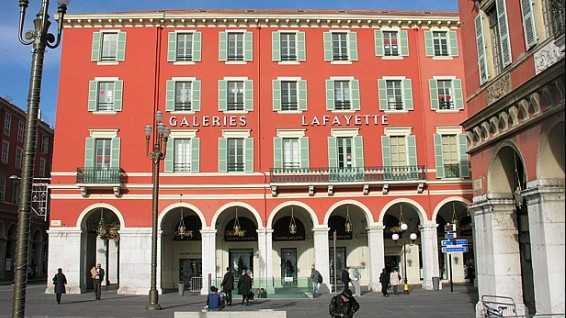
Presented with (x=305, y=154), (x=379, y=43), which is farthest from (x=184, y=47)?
(x=379, y=43)

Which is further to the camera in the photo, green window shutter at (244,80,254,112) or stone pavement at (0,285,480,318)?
green window shutter at (244,80,254,112)

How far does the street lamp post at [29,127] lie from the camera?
8297 mm

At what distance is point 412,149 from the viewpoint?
32.4 metres

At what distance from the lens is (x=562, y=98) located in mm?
11000

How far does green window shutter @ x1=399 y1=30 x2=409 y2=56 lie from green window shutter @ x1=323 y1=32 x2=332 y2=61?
4282 millimetres

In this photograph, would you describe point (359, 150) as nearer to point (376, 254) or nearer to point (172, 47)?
point (376, 254)

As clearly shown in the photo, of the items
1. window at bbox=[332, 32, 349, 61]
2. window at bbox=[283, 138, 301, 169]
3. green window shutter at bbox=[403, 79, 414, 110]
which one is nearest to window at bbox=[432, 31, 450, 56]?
green window shutter at bbox=[403, 79, 414, 110]

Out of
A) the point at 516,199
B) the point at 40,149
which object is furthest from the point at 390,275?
the point at 40,149

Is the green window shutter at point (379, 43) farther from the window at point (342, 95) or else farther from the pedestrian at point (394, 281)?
the pedestrian at point (394, 281)

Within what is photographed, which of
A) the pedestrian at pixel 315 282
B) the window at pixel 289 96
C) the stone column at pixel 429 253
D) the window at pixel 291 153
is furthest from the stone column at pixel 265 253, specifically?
the stone column at pixel 429 253

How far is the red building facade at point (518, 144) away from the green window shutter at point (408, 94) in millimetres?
16308

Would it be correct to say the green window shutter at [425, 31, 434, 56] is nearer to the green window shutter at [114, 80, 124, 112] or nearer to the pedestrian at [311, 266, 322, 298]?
the pedestrian at [311, 266, 322, 298]

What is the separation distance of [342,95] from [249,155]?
6564 mm

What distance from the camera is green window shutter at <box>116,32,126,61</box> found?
109 feet
